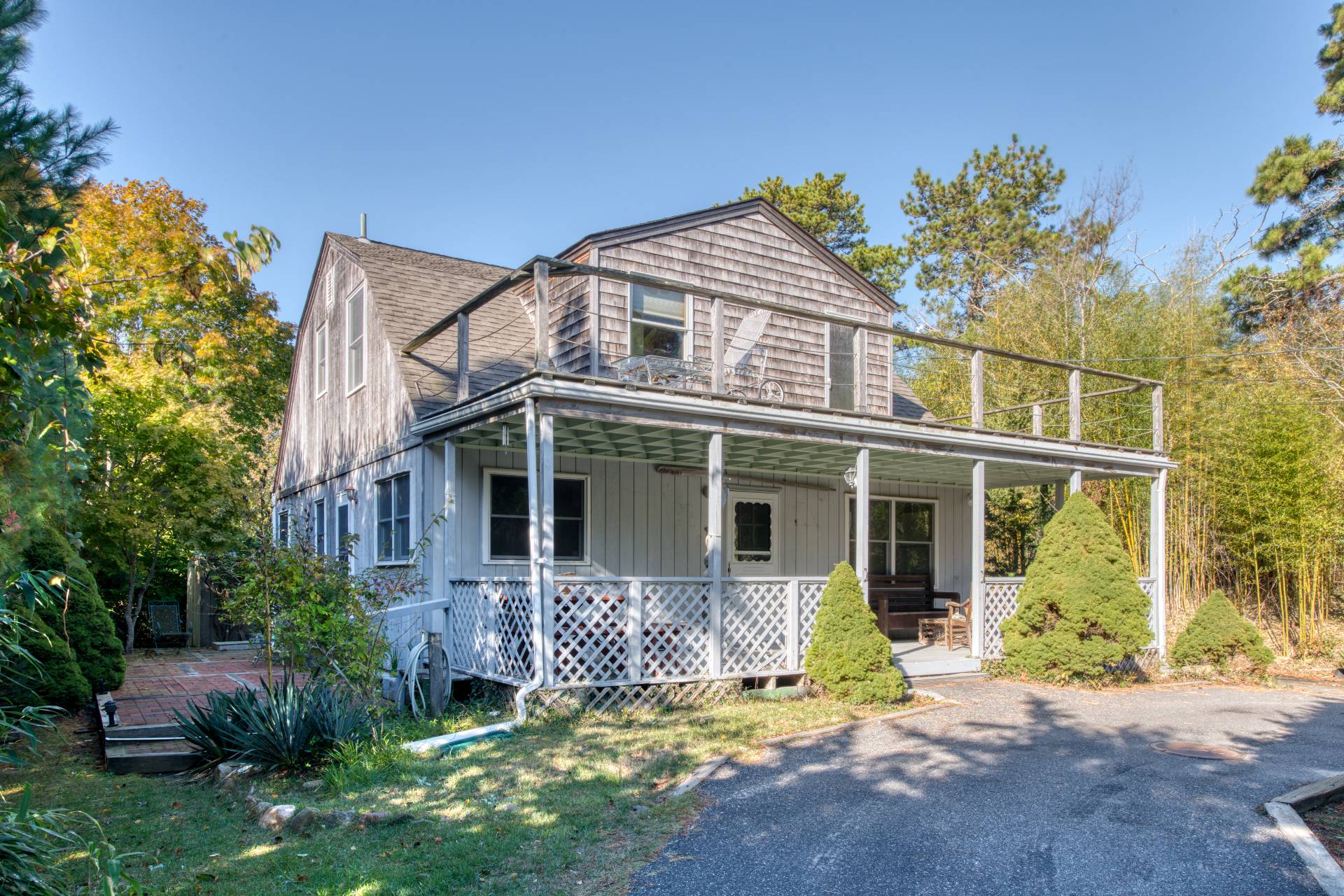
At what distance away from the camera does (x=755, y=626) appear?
30.9 ft

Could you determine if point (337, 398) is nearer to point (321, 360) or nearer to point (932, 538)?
point (321, 360)

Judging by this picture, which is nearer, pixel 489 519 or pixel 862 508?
pixel 862 508

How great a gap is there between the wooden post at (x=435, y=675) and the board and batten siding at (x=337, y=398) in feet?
9.96

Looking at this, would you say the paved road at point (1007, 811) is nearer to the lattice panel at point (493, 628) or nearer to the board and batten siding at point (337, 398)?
the lattice panel at point (493, 628)

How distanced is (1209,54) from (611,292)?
1223 cm

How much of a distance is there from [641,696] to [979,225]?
2488 centimetres

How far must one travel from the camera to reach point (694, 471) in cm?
1253

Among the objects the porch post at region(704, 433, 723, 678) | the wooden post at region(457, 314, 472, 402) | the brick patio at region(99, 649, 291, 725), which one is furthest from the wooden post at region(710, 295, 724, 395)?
the brick patio at region(99, 649, 291, 725)

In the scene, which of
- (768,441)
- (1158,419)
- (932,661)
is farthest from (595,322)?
(1158,419)

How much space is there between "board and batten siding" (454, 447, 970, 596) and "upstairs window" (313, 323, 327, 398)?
18.8 ft

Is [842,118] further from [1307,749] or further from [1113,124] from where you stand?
[1307,749]

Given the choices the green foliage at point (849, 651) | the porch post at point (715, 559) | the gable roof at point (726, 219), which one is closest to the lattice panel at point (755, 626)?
the porch post at point (715, 559)

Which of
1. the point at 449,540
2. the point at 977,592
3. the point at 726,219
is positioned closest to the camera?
the point at 449,540

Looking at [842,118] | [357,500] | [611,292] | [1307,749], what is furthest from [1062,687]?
[842,118]
